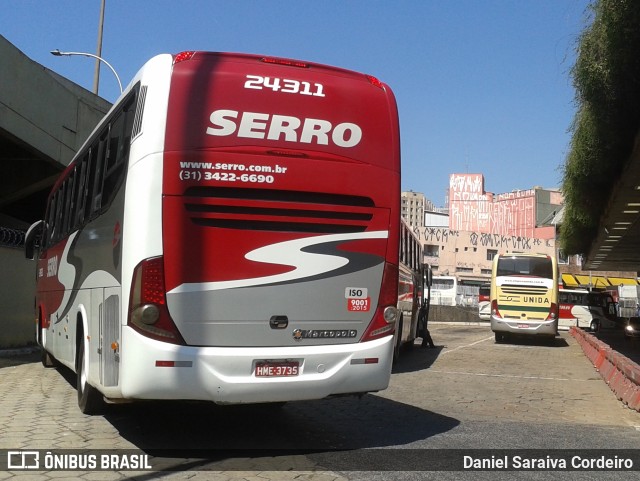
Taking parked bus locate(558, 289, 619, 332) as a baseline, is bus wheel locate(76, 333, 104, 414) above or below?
above

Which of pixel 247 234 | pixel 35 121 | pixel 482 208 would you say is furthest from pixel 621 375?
pixel 482 208

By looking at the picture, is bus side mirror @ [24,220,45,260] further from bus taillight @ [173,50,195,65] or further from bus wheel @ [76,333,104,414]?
bus taillight @ [173,50,195,65]

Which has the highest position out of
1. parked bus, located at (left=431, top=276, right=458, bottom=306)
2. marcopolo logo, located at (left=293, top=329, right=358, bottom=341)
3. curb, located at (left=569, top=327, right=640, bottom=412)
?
marcopolo logo, located at (left=293, top=329, right=358, bottom=341)

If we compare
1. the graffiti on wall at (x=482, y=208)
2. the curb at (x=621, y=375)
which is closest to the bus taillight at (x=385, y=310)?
the curb at (x=621, y=375)

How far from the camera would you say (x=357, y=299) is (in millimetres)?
6785

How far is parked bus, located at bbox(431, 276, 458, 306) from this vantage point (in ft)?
230

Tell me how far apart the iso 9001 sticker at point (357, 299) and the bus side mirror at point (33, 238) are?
9.49 metres

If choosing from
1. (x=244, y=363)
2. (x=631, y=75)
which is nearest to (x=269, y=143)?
(x=244, y=363)

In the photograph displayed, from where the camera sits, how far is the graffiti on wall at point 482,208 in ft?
460

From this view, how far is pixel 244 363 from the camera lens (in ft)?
20.2

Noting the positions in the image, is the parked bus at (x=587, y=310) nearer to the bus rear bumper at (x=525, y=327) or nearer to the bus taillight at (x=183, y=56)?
the bus rear bumper at (x=525, y=327)

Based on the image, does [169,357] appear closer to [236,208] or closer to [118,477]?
[118,477]

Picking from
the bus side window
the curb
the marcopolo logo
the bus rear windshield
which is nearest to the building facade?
the bus rear windshield

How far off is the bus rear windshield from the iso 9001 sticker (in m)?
22.0
